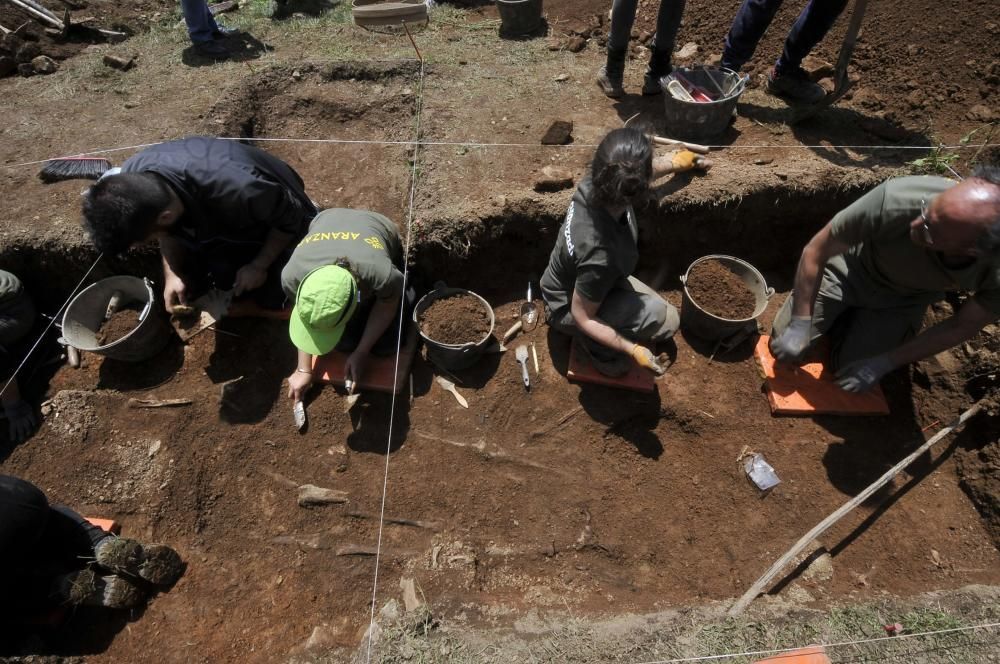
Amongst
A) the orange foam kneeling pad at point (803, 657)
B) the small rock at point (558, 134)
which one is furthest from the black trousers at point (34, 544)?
the small rock at point (558, 134)

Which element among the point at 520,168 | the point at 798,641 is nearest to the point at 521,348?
the point at 520,168

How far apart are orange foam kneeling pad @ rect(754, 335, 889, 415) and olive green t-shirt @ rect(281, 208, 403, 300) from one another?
260 cm

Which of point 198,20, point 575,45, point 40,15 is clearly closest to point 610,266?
point 575,45

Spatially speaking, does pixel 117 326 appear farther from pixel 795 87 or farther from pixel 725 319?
pixel 795 87

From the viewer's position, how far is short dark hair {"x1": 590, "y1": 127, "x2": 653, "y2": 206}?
7.34ft

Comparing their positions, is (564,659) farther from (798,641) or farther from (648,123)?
(648,123)

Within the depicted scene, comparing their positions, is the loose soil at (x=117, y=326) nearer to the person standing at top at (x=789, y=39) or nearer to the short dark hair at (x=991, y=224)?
the short dark hair at (x=991, y=224)

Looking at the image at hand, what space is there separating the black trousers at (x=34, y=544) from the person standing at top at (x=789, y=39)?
5609 millimetres

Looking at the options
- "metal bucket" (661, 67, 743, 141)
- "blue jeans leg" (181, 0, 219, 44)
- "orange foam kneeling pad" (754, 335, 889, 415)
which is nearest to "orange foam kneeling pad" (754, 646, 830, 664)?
"orange foam kneeling pad" (754, 335, 889, 415)

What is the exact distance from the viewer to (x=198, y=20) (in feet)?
16.1

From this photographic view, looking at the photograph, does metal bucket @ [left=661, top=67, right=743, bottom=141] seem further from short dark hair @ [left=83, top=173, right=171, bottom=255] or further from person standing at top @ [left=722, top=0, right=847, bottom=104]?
short dark hair @ [left=83, top=173, right=171, bottom=255]

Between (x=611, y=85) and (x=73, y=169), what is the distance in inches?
180

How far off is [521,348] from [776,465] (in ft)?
6.00

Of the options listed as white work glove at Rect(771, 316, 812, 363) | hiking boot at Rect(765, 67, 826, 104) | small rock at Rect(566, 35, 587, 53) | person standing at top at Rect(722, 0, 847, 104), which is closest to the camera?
white work glove at Rect(771, 316, 812, 363)
